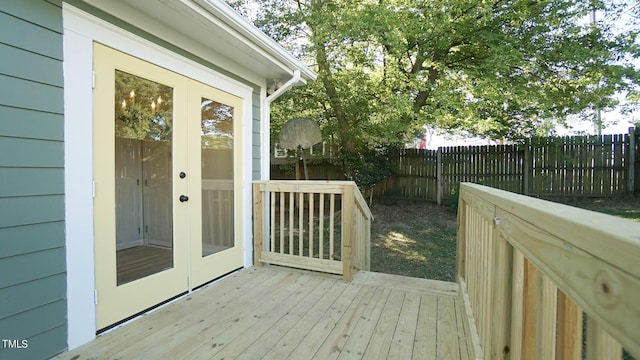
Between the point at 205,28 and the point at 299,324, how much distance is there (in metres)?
2.50

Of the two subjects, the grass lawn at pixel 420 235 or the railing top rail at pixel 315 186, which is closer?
the railing top rail at pixel 315 186

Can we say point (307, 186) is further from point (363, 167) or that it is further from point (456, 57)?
point (456, 57)

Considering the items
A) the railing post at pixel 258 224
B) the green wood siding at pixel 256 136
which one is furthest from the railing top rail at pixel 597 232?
the green wood siding at pixel 256 136

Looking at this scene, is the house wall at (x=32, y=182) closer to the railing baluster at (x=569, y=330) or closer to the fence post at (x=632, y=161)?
the railing baluster at (x=569, y=330)

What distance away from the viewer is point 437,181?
7.95 metres

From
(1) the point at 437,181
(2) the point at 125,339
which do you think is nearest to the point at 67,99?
(2) the point at 125,339

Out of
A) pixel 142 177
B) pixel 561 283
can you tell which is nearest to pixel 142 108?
pixel 142 177

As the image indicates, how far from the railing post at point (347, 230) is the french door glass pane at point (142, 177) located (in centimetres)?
161

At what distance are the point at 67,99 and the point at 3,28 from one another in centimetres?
43

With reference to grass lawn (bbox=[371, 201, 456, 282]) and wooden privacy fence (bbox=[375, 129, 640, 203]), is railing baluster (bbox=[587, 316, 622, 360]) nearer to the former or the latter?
grass lawn (bbox=[371, 201, 456, 282])

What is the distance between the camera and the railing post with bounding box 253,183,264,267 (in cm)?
355

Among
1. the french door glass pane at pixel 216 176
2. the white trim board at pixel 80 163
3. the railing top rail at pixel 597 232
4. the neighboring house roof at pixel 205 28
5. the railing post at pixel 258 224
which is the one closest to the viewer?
the railing top rail at pixel 597 232

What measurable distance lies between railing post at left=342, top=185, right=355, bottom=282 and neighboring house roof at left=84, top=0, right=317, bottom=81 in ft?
5.32

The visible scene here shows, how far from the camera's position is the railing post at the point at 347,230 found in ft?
10.2
